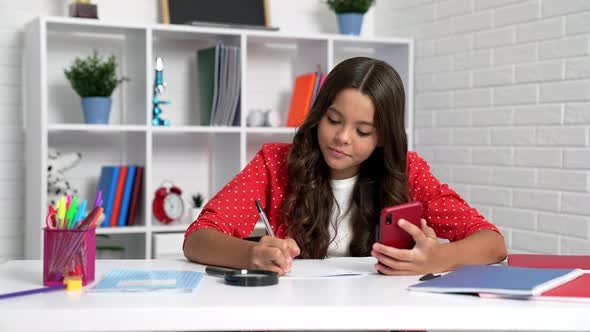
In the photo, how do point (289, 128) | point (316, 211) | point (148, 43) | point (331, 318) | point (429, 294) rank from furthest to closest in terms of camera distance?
1. point (289, 128)
2. point (148, 43)
3. point (316, 211)
4. point (429, 294)
5. point (331, 318)

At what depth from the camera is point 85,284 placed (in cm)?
142

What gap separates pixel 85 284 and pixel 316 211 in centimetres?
76

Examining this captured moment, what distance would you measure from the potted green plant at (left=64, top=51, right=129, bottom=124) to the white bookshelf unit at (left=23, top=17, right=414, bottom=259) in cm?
7

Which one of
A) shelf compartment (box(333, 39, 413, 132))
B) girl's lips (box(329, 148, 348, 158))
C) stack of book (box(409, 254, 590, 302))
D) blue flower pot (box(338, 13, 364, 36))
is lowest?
stack of book (box(409, 254, 590, 302))

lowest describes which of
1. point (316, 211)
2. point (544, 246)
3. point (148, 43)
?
point (544, 246)

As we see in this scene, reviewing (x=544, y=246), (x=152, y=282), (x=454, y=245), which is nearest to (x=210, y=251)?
(x=152, y=282)

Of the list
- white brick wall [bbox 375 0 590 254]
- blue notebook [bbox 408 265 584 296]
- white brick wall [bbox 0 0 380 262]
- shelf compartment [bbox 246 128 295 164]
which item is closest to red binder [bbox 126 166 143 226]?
white brick wall [bbox 0 0 380 262]

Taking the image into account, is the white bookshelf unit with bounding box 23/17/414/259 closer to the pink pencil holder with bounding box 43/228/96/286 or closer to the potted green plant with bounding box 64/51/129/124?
the potted green plant with bounding box 64/51/129/124

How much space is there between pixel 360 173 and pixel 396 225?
0.55 metres

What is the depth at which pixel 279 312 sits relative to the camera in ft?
4.06

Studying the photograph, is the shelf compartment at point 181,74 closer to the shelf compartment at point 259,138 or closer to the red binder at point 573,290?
the shelf compartment at point 259,138

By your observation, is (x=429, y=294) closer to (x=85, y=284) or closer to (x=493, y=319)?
(x=493, y=319)

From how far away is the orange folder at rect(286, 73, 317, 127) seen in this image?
3625 millimetres

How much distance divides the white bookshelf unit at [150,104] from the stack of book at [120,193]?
0.16 ft
